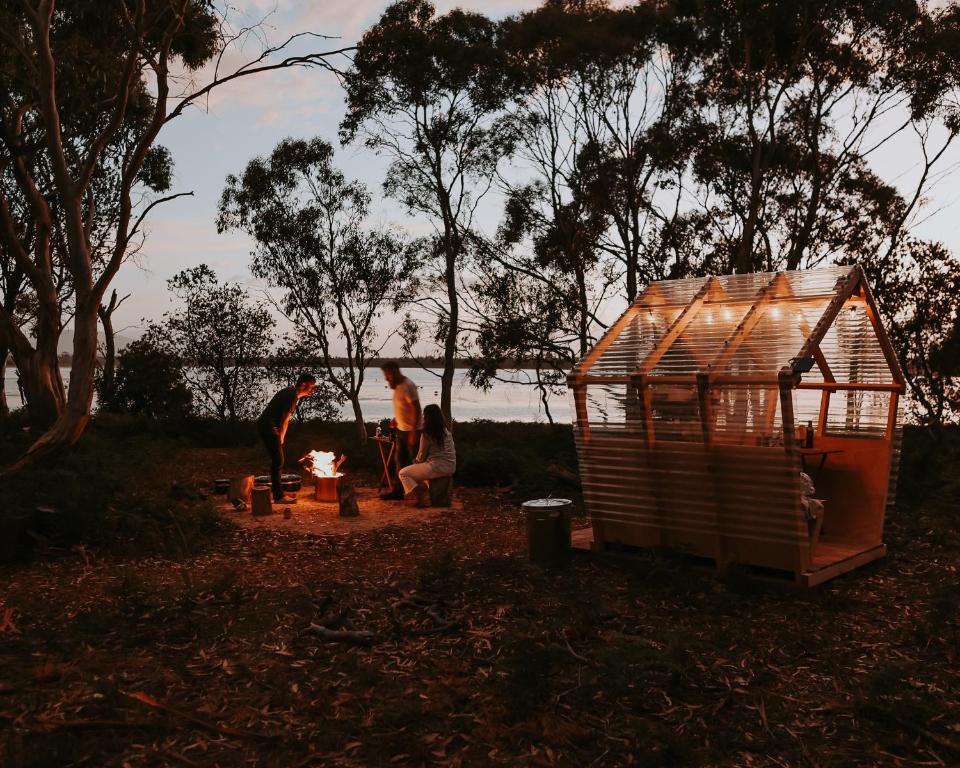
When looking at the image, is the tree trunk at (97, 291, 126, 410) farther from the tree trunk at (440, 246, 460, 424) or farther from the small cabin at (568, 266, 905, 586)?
the small cabin at (568, 266, 905, 586)

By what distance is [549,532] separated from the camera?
7.79 m

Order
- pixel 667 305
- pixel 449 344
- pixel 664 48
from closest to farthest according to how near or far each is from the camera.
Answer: pixel 667 305, pixel 664 48, pixel 449 344

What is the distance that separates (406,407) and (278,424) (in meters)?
1.73

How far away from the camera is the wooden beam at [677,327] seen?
757cm

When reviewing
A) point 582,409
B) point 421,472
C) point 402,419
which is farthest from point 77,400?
point 582,409

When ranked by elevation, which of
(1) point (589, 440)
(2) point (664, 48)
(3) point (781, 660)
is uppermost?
(2) point (664, 48)

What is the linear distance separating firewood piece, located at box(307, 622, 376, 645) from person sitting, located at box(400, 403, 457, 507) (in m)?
5.24

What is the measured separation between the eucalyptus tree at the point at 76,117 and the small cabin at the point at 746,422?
6416 mm

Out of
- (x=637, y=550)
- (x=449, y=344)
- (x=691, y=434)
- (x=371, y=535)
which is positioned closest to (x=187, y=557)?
(x=371, y=535)

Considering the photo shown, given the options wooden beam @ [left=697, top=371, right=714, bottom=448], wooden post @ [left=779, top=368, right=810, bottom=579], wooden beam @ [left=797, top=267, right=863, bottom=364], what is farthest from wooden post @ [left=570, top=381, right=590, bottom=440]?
wooden beam @ [left=797, top=267, right=863, bottom=364]

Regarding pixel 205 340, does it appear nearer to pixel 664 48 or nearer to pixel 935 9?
pixel 664 48

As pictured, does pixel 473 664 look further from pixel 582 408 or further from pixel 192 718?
pixel 582 408

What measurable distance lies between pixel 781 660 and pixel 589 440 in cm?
270

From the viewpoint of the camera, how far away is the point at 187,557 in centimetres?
844
